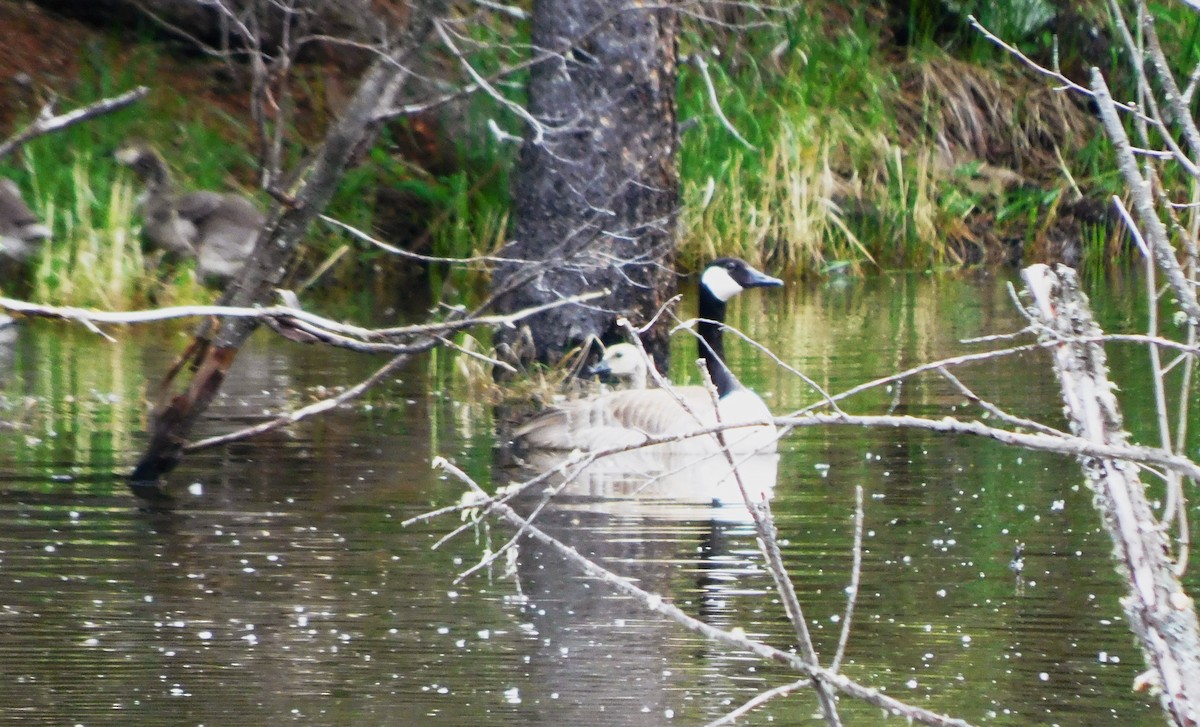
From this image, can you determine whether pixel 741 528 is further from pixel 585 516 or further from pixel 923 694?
pixel 923 694

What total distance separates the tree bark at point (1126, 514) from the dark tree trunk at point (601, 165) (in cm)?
647

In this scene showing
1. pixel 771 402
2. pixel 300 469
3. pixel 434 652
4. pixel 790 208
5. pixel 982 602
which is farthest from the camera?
pixel 790 208

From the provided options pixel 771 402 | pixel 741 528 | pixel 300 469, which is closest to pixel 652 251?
pixel 771 402

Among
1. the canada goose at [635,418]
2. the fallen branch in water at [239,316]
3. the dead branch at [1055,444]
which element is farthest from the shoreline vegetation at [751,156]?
the dead branch at [1055,444]

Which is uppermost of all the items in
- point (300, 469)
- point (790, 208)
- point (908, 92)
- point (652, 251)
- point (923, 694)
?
point (908, 92)

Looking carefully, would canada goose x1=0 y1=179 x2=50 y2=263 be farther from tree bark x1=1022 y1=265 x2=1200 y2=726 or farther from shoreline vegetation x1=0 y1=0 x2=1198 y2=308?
tree bark x1=1022 y1=265 x2=1200 y2=726

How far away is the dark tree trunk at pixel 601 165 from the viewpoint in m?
10.1

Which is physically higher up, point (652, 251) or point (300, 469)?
point (652, 251)

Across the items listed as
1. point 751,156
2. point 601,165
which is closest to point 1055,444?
point 601,165

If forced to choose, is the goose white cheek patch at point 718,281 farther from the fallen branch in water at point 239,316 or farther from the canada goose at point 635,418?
the fallen branch in water at point 239,316

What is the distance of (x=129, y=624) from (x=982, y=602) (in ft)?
7.76

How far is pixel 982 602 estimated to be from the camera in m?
5.44

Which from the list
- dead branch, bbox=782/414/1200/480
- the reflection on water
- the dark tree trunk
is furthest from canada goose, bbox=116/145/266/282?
dead branch, bbox=782/414/1200/480

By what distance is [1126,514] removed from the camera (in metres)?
3.17
